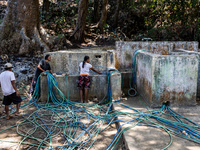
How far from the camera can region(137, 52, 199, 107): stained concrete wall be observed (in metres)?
5.49

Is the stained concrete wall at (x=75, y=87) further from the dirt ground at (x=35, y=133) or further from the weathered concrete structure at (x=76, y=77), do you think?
the dirt ground at (x=35, y=133)

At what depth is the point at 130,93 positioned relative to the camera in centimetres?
729

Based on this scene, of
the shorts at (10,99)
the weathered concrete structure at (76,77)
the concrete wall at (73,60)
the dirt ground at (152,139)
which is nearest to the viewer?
the dirt ground at (152,139)

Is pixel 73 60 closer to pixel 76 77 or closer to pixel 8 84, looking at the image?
pixel 76 77

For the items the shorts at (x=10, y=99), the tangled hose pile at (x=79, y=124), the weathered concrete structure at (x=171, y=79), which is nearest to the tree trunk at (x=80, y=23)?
the tangled hose pile at (x=79, y=124)

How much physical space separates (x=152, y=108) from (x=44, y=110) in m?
3.04

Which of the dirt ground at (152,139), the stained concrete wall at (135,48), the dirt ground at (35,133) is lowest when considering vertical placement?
the dirt ground at (35,133)

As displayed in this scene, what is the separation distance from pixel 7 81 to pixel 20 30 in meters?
6.49

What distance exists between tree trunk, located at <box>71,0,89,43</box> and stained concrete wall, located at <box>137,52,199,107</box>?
8493 millimetres

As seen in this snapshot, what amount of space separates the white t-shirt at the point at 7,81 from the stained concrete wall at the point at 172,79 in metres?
3.62

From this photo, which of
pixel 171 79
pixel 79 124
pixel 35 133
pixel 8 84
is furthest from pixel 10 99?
pixel 171 79

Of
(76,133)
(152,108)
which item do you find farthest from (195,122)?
(76,133)

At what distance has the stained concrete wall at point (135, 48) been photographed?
8.48 meters

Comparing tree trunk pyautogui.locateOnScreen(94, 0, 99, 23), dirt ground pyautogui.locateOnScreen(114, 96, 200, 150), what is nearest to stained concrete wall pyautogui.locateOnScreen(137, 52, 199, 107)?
dirt ground pyautogui.locateOnScreen(114, 96, 200, 150)
